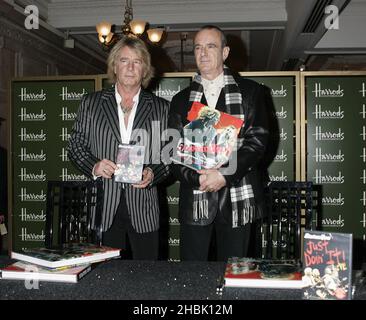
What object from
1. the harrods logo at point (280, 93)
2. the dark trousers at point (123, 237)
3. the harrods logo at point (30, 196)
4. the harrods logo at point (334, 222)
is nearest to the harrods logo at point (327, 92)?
the harrods logo at point (280, 93)

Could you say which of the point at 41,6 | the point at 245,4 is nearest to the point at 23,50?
the point at 41,6

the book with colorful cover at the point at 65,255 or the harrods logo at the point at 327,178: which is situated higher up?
the harrods logo at the point at 327,178

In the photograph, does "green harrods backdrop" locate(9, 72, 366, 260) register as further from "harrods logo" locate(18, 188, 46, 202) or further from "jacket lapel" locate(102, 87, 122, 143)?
"jacket lapel" locate(102, 87, 122, 143)

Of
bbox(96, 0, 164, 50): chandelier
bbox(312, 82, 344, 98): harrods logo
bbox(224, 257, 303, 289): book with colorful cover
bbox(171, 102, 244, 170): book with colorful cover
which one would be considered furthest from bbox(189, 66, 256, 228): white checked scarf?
bbox(96, 0, 164, 50): chandelier

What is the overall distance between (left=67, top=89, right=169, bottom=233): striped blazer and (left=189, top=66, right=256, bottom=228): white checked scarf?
0.26 meters

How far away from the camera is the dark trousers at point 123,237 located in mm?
2082

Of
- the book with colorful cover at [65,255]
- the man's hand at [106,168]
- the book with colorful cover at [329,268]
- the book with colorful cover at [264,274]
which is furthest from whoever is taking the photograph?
the man's hand at [106,168]

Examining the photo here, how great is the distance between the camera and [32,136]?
4.15 metres

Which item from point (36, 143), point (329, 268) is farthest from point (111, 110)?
point (36, 143)

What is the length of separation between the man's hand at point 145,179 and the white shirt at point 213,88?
429mm

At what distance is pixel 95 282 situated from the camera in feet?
4.05

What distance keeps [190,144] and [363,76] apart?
2611 mm

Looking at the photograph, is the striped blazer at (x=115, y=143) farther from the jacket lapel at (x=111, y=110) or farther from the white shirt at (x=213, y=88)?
the white shirt at (x=213, y=88)

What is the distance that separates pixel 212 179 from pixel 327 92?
2398mm
